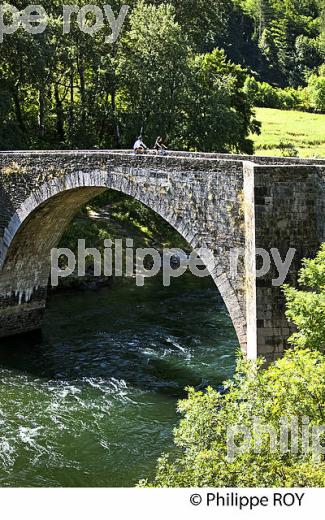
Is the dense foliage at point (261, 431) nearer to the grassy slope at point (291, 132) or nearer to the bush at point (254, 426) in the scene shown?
the bush at point (254, 426)

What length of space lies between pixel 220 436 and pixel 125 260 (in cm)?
2701

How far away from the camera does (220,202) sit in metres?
17.4

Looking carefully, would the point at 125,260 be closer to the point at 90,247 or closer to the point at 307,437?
the point at 90,247

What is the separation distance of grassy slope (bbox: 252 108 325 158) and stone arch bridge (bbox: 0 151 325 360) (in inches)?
1111

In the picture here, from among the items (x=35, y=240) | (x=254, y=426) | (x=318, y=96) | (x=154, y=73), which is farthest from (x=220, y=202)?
(x=318, y=96)

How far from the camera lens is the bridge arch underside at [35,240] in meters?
22.9

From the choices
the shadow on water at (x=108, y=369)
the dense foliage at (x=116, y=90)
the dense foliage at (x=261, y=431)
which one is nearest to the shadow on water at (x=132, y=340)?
the shadow on water at (x=108, y=369)

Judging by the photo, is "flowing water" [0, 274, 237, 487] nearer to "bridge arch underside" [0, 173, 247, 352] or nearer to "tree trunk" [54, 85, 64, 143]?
"bridge arch underside" [0, 173, 247, 352]

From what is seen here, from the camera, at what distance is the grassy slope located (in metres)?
52.7

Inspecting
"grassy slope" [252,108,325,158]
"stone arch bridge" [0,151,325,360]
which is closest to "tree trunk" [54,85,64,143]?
"grassy slope" [252,108,325,158]

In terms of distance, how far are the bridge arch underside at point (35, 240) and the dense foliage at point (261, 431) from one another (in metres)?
9.29

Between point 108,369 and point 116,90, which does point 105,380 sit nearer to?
point 108,369

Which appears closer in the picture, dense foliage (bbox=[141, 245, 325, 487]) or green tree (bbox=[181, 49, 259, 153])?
dense foliage (bbox=[141, 245, 325, 487])

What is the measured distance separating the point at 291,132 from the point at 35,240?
36.3 metres
